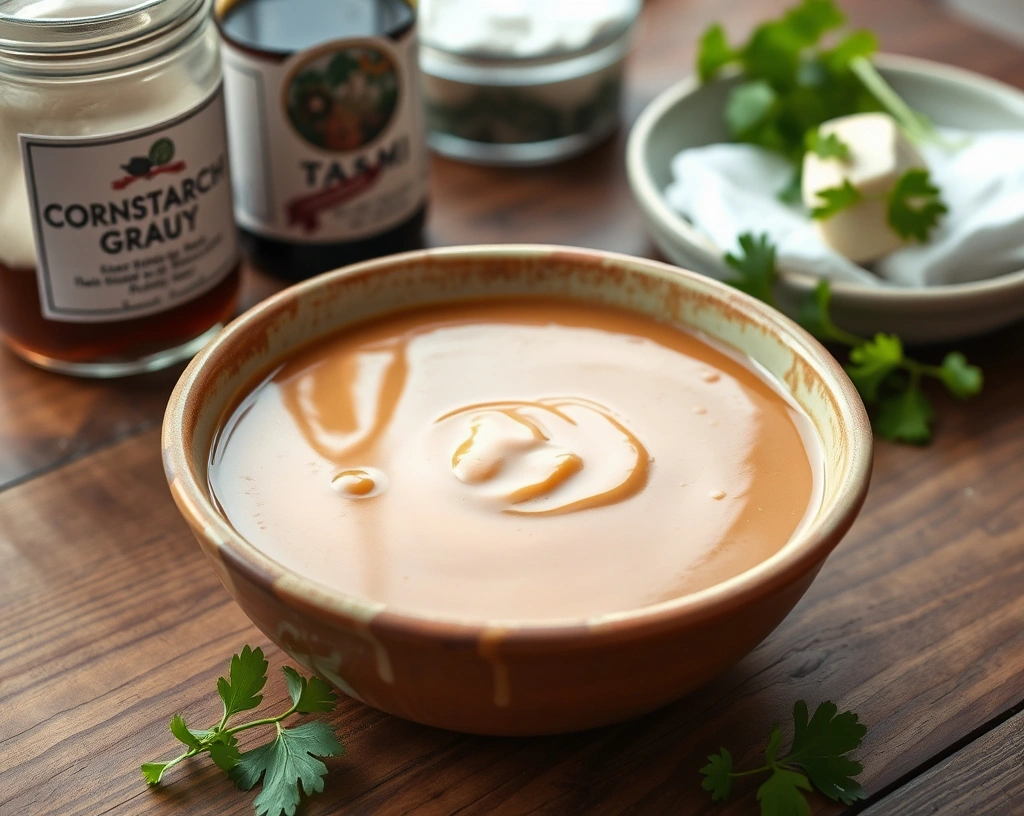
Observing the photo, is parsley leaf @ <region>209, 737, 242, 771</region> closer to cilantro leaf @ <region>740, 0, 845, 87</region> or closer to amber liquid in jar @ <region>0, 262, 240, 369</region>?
amber liquid in jar @ <region>0, 262, 240, 369</region>

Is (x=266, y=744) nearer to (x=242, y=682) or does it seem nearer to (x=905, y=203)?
(x=242, y=682)

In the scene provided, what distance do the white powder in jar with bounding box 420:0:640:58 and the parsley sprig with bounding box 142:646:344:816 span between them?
814mm

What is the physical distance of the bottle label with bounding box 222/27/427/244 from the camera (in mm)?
1111

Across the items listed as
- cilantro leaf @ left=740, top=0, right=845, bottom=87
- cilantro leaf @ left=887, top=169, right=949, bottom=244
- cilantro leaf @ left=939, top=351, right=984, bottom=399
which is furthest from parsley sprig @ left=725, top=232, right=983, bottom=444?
cilantro leaf @ left=740, top=0, right=845, bottom=87

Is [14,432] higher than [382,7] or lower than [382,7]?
lower

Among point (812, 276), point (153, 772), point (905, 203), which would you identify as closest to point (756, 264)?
point (812, 276)

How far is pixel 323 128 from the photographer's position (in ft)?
3.74

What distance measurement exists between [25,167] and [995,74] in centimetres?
118

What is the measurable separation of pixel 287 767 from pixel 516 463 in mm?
234

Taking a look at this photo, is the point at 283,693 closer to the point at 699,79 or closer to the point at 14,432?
the point at 14,432

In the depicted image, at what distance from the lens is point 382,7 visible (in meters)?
1.20

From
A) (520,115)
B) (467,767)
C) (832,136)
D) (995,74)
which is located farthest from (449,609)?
(995,74)

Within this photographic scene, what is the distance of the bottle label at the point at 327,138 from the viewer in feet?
3.65

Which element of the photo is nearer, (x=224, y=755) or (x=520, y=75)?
(x=224, y=755)
